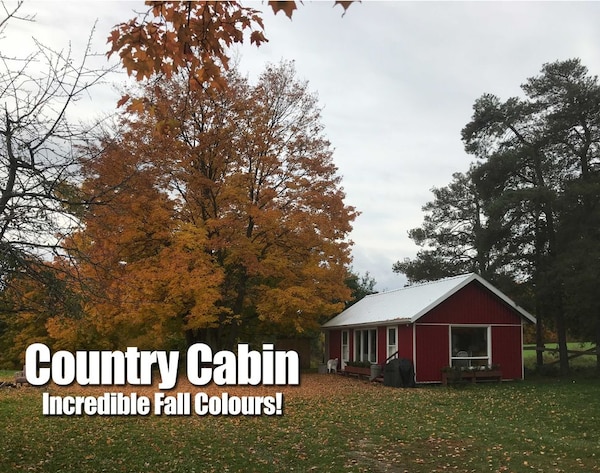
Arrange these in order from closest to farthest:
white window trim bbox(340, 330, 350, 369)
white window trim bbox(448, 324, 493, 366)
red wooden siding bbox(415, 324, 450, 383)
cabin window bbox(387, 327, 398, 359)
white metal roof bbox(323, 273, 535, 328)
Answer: red wooden siding bbox(415, 324, 450, 383), white metal roof bbox(323, 273, 535, 328), white window trim bbox(448, 324, 493, 366), cabin window bbox(387, 327, 398, 359), white window trim bbox(340, 330, 350, 369)

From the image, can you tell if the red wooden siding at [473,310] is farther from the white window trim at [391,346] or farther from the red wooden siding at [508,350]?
the white window trim at [391,346]

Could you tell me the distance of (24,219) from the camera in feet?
23.0

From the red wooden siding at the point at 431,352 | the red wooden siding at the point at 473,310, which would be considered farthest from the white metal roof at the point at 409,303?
the red wooden siding at the point at 431,352

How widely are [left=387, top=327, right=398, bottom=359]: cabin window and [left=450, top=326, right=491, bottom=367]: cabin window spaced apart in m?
2.00

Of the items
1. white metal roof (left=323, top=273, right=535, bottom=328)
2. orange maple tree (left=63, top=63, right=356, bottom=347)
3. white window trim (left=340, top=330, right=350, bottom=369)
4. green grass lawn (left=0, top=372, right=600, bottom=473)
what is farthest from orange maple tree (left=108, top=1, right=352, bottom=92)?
white window trim (left=340, top=330, right=350, bottom=369)

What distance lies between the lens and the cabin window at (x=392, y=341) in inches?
890

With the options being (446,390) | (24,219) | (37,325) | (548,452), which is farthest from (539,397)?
(37,325)

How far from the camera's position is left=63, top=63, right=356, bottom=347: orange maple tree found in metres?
19.7

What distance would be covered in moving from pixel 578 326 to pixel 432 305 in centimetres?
761

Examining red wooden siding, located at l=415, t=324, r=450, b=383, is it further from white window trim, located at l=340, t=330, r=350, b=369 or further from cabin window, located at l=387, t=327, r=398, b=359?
white window trim, located at l=340, t=330, r=350, b=369

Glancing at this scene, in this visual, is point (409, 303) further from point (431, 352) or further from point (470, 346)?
point (470, 346)

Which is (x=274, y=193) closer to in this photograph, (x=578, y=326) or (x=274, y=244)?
(x=274, y=244)

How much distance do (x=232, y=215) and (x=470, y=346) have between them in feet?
32.7

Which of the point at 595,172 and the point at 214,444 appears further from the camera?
the point at 595,172
